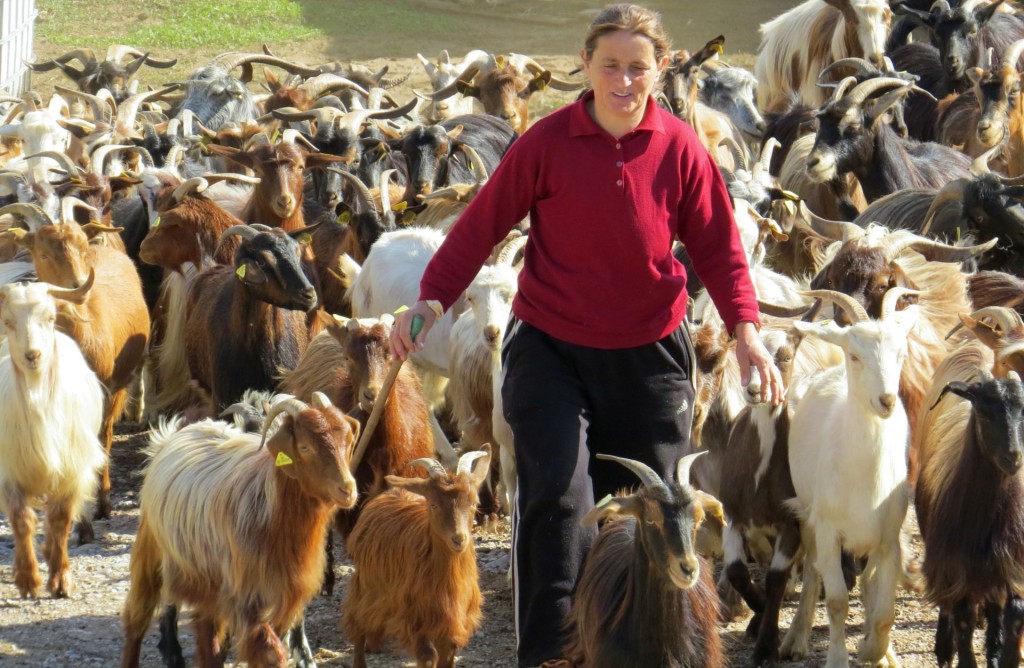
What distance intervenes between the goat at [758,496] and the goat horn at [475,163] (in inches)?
144

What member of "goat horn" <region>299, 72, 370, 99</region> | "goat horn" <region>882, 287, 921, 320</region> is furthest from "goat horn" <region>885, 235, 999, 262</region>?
"goat horn" <region>299, 72, 370, 99</region>

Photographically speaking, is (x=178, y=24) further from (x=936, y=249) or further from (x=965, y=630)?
(x=965, y=630)

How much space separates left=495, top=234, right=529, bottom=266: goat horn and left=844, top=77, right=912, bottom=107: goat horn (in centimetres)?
282

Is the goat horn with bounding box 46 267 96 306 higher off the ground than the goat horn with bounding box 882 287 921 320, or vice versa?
the goat horn with bounding box 882 287 921 320

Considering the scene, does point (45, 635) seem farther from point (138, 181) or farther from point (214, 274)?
point (138, 181)

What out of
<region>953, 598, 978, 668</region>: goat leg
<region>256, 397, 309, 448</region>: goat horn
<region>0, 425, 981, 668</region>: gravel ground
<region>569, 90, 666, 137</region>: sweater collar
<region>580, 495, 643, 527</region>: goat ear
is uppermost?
<region>569, 90, 666, 137</region>: sweater collar

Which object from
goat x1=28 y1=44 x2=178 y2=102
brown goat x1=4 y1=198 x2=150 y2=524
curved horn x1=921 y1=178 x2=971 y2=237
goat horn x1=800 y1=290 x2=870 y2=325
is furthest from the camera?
goat x1=28 y1=44 x2=178 y2=102

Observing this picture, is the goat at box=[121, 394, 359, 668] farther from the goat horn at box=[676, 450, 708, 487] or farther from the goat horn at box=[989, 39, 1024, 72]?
the goat horn at box=[989, 39, 1024, 72]

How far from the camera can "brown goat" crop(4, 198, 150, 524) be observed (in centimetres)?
738

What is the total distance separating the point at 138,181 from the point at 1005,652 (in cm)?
603

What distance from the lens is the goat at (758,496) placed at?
592 cm

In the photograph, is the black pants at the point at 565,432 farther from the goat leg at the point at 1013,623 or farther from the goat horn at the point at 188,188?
the goat horn at the point at 188,188

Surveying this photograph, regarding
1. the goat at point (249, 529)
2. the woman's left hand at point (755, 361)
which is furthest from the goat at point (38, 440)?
the woman's left hand at point (755, 361)

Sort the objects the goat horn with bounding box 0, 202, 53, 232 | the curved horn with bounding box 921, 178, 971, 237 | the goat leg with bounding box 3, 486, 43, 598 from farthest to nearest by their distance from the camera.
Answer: the curved horn with bounding box 921, 178, 971, 237
the goat horn with bounding box 0, 202, 53, 232
the goat leg with bounding box 3, 486, 43, 598
